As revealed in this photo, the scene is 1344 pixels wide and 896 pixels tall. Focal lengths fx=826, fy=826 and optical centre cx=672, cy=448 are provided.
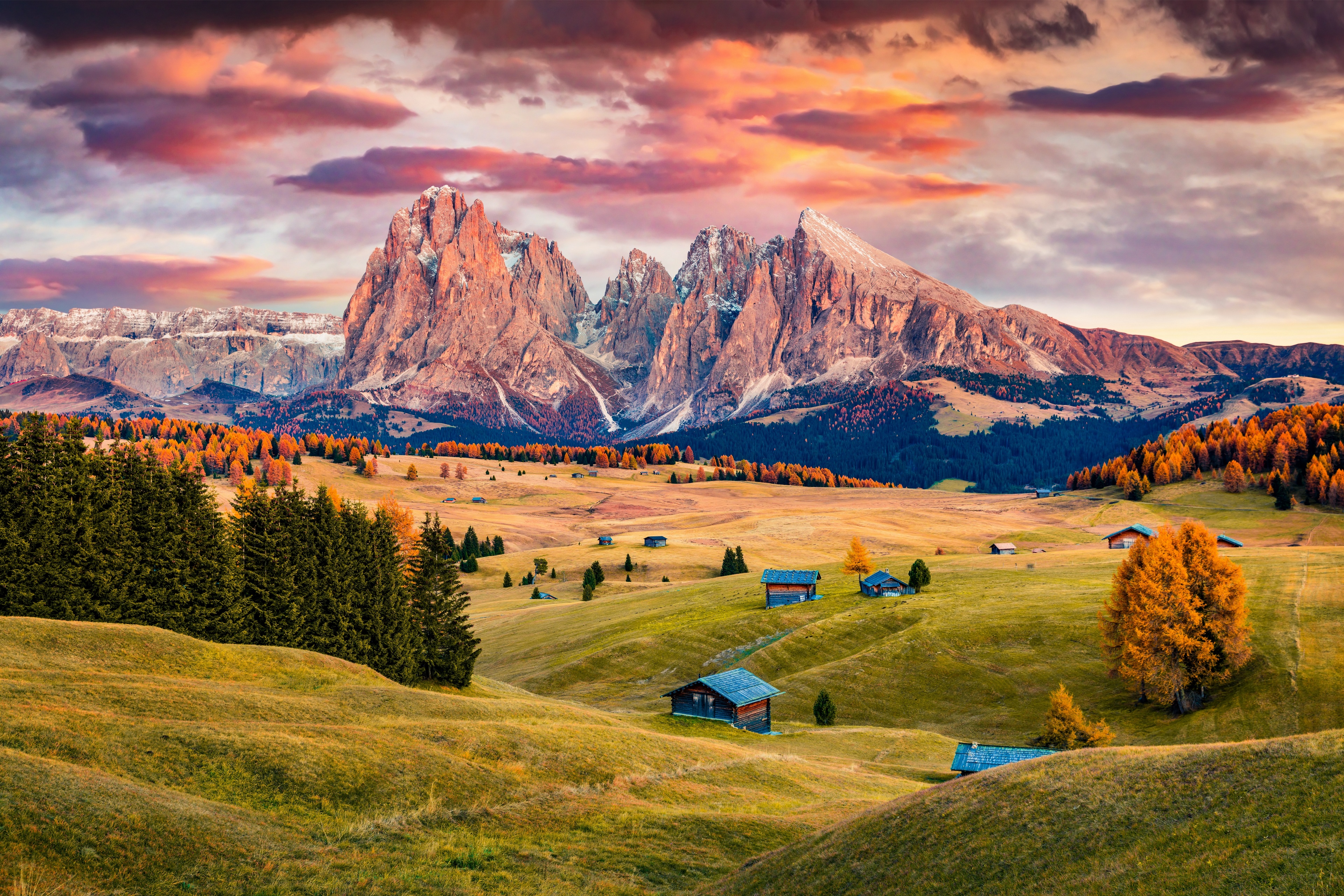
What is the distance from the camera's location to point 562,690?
76062 millimetres

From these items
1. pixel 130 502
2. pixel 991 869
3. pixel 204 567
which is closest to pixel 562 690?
pixel 204 567

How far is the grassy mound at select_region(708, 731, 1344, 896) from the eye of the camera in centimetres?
1565

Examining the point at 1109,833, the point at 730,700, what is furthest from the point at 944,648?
the point at 1109,833

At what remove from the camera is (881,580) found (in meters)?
99.0

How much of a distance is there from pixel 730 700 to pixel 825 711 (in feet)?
32.8

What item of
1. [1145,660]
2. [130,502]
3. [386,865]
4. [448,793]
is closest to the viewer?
[386,865]

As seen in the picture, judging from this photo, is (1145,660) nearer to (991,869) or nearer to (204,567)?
(991,869)

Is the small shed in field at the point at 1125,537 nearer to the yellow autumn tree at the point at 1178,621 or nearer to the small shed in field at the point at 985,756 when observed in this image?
the yellow autumn tree at the point at 1178,621

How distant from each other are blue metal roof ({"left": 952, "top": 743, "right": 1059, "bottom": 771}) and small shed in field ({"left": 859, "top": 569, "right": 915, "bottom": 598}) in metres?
52.0

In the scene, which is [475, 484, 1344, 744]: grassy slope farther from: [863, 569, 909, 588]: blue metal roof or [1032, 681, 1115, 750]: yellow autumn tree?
[1032, 681, 1115, 750]: yellow autumn tree

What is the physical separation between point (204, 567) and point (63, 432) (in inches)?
491

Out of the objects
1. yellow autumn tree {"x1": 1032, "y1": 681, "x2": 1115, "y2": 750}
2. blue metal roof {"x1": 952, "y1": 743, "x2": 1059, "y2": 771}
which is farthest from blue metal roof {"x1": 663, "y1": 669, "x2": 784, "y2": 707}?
yellow autumn tree {"x1": 1032, "y1": 681, "x2": 1115, "y2": 750}

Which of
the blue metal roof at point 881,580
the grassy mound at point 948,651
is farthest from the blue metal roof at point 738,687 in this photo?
the blue metal roof at point 881,580

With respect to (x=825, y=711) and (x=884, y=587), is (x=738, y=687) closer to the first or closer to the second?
(x=825, y=711)
